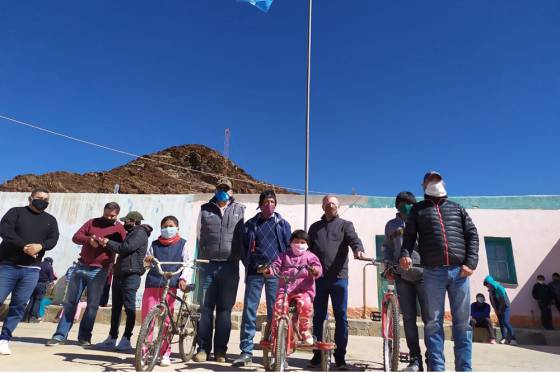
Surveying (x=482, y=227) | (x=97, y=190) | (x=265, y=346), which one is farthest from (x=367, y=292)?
(x=97, y=190)

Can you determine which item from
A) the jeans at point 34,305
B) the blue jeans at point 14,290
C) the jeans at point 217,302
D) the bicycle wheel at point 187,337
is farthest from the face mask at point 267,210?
the jeans at point 34,305

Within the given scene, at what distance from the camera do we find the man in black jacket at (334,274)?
13.5 ft

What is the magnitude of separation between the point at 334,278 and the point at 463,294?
1.36 metres

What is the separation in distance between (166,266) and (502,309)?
8450 mm

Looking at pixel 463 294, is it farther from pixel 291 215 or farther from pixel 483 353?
pixel 291 215

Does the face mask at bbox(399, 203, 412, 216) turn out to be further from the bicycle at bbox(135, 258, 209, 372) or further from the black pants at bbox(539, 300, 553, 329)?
the black pants at bbox(539, 300, 553, 329)

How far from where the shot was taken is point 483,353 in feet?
21.0

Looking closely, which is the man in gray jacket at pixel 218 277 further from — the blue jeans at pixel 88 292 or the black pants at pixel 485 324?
the black pants at pixel 485 324

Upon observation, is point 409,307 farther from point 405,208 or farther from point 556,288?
point 556,288

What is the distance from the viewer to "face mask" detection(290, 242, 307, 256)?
4051mm

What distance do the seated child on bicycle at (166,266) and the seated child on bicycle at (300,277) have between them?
107cm

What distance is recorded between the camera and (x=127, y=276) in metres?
5.11

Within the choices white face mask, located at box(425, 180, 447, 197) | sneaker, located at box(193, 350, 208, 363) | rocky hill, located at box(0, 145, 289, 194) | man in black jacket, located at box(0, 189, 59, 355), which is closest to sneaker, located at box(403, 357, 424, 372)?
white face mask, located at box(425, 180, 447, 197)

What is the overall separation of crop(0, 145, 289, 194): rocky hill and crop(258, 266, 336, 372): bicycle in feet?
72.9
